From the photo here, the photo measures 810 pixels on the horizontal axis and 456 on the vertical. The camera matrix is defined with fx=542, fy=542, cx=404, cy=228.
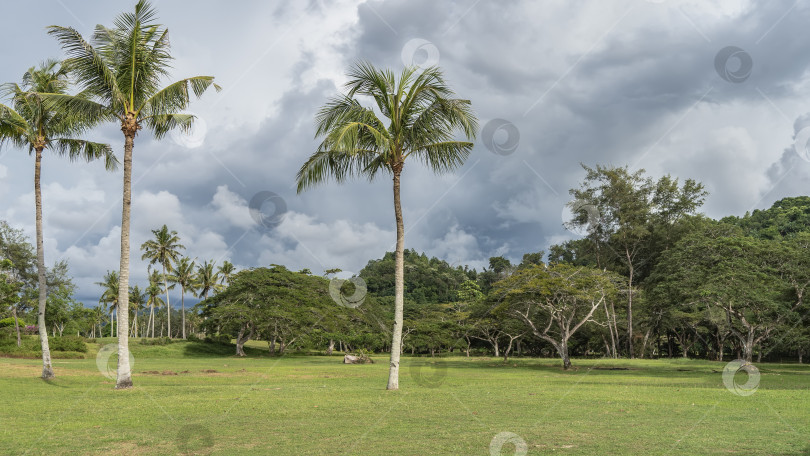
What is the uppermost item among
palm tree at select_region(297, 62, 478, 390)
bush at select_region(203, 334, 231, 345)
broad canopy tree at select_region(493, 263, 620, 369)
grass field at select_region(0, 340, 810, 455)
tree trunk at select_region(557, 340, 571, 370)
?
palm tree at select_region(297, 62, 478, 390)

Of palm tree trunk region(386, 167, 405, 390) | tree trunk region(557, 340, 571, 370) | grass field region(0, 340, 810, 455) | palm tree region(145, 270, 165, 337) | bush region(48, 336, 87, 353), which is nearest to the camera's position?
grass field region(0, 340, 810, 455)

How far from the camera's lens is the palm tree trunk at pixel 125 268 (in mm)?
19625

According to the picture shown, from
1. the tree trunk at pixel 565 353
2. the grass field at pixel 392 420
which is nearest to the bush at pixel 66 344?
the grass field at pixel 392 420

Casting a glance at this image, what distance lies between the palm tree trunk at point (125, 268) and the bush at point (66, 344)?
108ft

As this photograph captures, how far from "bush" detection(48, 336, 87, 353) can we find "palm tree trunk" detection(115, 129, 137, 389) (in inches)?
1295

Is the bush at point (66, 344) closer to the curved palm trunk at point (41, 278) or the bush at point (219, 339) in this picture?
the bush at point (219, 339)

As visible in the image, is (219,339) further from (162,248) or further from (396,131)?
(396,131)

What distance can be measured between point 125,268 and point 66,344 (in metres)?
34.3

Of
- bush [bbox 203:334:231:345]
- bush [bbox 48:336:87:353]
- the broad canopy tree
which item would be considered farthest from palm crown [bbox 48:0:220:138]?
bush [bbox 203:334:231:345]

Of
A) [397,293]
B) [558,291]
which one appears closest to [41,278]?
[397,293]

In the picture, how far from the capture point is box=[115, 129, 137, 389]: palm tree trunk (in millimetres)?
19625

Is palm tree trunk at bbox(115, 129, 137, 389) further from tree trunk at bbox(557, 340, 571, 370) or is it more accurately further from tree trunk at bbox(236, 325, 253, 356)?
tree trunk at bbox(236, 325, 253, 356)

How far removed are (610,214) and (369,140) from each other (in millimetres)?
45804

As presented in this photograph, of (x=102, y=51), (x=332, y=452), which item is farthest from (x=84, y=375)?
(x=332, y=452)
